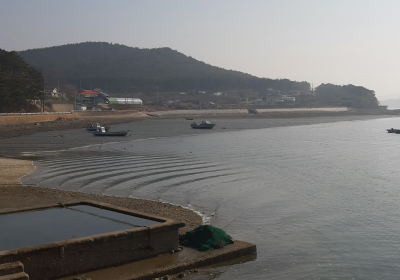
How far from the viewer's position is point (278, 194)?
61.3ft

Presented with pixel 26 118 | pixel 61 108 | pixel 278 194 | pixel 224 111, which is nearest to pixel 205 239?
pixel 278 194

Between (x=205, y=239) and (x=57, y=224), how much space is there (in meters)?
3.27

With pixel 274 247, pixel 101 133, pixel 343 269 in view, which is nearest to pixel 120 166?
pixel 274 247

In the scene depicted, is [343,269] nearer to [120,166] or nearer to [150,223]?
[150,223]

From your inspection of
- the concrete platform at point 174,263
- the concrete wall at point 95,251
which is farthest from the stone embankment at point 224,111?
the concrete wall at point 95,251

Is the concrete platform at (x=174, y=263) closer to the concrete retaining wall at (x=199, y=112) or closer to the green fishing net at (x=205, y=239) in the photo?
the green fishing net at (x=205, y=239)

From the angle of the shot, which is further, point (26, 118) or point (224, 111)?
point (224, 111)

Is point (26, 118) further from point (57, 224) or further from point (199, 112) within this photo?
point (199, 112)

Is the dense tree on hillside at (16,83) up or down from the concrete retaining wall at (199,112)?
up

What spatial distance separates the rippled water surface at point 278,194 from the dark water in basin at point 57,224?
98.2 inches

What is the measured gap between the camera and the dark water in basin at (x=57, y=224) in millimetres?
8461

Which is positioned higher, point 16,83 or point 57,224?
point 16,83

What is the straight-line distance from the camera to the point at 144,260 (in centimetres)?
897

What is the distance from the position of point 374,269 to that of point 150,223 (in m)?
5.35
